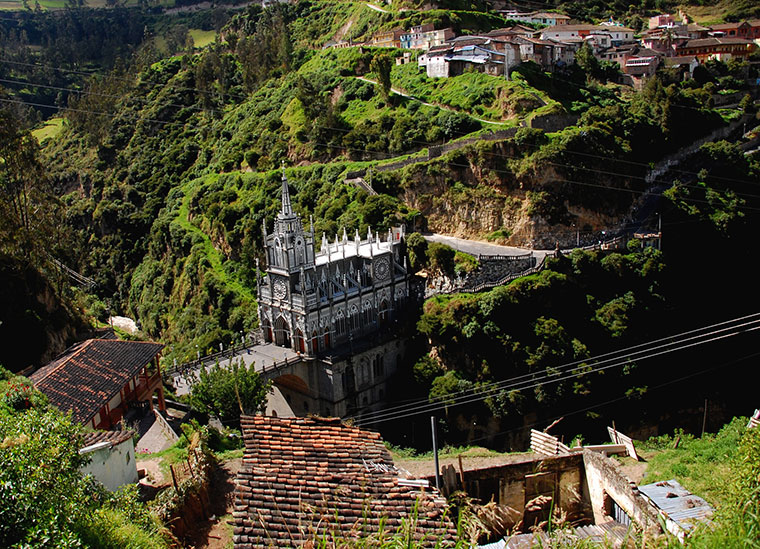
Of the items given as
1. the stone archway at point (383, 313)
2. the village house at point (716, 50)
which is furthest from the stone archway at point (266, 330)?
the village house at point (716, 50)

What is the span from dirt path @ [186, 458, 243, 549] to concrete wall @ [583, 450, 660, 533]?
12792mm

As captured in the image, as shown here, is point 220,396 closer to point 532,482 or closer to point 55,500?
point 532,482

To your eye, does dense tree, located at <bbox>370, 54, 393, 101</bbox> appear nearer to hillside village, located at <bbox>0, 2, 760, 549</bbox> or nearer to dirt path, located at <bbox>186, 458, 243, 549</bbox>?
hillside village, located at <bbox>0, 2, 760, 549</bbox>

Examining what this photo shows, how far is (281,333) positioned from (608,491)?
30.5m

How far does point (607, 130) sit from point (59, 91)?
115404 millimetres

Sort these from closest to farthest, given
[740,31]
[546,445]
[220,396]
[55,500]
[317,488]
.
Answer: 1. [55,500]
2. [317,488]
3. [546,445]
4. [220,396]
5. [740,31]

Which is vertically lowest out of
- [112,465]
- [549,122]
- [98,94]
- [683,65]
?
[112,465]

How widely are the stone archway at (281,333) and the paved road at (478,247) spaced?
52.3 feet

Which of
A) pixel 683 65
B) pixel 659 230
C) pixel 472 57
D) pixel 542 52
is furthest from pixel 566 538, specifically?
pixel 683 65

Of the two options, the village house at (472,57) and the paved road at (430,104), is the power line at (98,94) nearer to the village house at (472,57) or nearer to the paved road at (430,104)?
the paved road at (430,104)

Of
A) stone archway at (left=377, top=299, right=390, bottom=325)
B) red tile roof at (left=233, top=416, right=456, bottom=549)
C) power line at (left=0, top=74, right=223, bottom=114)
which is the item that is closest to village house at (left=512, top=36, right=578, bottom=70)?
stone archway at (left=377, top=299, right=390, bottom=325)

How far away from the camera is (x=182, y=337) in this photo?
67125 millimetres

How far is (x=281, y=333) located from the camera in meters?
50.0

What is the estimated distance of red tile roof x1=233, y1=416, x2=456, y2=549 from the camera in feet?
53.2
